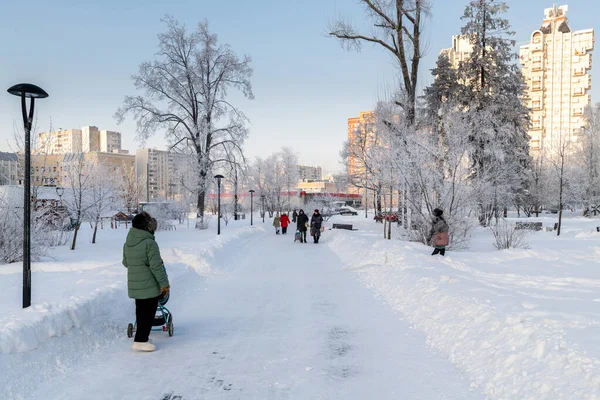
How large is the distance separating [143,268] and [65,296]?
239 centimetres

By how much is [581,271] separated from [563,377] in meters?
8.87

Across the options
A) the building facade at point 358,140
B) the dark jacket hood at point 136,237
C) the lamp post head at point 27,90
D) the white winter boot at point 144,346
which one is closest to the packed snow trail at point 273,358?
the white winter boot at point 144,346

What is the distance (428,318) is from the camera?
652cm

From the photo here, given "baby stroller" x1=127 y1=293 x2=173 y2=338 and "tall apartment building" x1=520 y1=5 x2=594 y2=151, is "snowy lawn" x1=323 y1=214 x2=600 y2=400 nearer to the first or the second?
"baby stroller" x1=127 y1=293 x2=173 y2=338

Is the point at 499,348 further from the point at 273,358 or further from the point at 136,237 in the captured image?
the point at 136,237

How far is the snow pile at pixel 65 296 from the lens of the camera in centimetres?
497

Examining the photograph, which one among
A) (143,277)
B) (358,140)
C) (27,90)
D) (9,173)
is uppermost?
(358,140)

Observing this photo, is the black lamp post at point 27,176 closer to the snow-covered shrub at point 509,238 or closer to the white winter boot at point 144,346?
the white winter boot at point 144,346

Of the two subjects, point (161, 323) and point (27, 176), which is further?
point (27, 176)

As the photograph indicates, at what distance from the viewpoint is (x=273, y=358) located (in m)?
5.09

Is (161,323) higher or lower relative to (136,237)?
lower

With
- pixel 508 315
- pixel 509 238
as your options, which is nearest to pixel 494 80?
pixel 509 238

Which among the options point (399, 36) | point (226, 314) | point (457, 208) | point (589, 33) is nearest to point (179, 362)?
point (226, 314)

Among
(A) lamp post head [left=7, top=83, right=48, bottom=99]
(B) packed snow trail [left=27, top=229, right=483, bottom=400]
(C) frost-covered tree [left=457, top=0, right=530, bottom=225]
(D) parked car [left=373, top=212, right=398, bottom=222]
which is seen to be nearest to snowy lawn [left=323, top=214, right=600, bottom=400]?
(B) packed snow trail [left=27, top=229, right=483, bottom=400]
